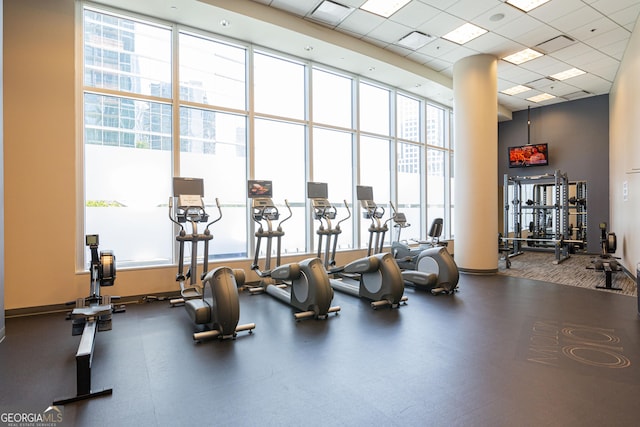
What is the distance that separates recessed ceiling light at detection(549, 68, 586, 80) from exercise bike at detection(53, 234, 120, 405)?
9.69m

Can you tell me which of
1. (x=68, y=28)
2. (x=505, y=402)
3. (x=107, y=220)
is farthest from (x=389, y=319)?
(x=68, y=28)

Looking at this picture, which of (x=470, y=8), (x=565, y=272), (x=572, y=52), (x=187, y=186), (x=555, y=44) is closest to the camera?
(x=187, y=186)

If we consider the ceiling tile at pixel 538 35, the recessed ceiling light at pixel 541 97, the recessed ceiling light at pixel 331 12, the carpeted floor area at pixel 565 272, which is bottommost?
the carpeted floor area at pixel 565 272

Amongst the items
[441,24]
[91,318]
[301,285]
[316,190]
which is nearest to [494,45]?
[441,24]

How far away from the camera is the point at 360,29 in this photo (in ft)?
20.1

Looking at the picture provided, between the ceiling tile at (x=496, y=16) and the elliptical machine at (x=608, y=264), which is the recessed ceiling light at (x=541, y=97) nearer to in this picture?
the elliptical machine at (x=608, y=264)

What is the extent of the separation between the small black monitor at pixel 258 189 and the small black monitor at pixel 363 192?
172cm

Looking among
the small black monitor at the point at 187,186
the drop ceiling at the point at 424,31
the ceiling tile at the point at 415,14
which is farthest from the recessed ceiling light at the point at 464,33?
the small black monitor at the point at 187,186

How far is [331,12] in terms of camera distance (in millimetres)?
5590

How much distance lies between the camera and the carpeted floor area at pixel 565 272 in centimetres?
600

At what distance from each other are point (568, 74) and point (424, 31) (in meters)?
4.41

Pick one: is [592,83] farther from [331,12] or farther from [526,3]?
[331,12]

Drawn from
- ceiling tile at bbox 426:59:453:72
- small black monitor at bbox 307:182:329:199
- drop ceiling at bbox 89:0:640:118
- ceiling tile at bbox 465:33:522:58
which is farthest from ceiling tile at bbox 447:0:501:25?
small black monitor at bbox 307:182:329:199

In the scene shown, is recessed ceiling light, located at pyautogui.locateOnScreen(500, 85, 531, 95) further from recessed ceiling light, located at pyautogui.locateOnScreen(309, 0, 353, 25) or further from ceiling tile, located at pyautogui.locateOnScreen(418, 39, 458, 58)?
recessed ceiling light, located at pyautogui.locateOnScreen(309, 0, 353, 25)
